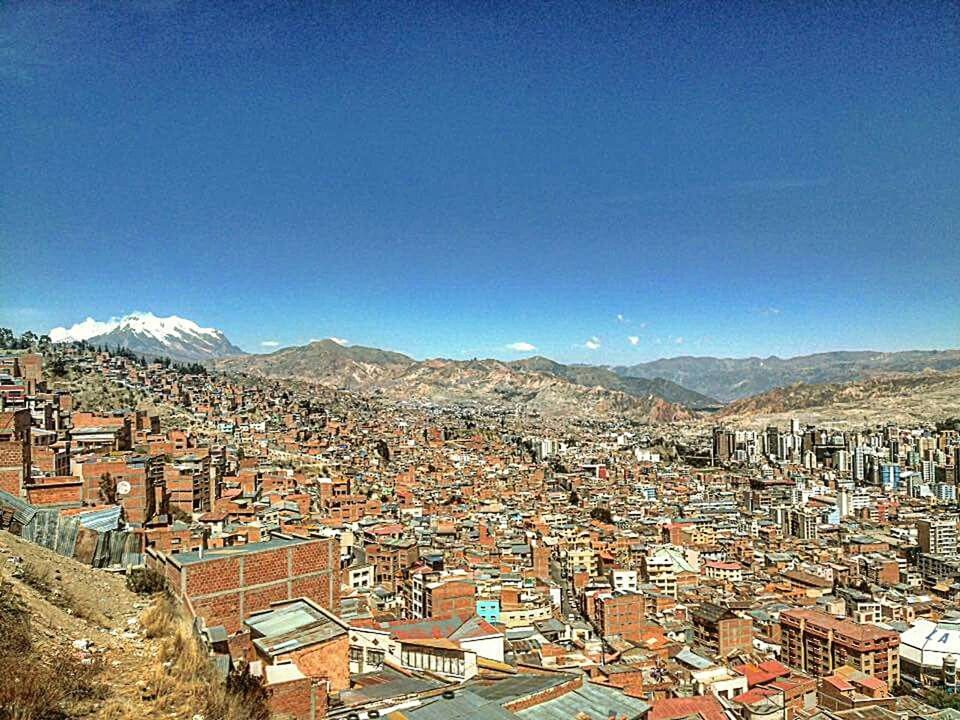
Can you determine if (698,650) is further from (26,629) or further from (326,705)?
(26,629)

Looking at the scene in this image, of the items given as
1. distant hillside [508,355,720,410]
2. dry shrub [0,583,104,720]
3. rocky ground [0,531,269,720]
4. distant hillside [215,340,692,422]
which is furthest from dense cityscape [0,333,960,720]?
distant hillside [508,355,720,410]

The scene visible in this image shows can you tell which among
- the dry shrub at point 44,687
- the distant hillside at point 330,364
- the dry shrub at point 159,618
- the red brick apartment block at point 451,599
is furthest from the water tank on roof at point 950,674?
the distant hillside at point 330,364

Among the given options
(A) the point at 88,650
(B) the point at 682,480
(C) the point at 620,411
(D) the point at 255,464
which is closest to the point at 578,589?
(D) the point at 255,464

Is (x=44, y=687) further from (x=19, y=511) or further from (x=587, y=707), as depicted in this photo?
(x=19, y=511)

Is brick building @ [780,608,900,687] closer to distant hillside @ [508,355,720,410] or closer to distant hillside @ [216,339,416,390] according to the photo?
distant hillside @ [216,339,416,390]

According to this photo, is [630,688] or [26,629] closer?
[26,629]

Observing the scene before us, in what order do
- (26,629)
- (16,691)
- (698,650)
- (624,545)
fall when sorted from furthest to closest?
(624,545), (698,650), (26,629), (16,691)

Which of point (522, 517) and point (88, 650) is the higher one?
point (88, 650)
